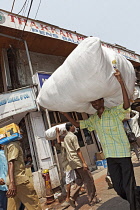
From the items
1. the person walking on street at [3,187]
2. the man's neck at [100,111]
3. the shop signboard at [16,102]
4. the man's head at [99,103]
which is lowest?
the person walking on street at [3,187]

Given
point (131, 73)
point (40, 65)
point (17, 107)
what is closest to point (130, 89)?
point (131, 73)

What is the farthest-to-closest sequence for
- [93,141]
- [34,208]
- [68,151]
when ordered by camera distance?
[93,141]
[68,151]
[34,208]

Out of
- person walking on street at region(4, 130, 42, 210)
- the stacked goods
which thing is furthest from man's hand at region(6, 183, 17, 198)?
the stacked goods

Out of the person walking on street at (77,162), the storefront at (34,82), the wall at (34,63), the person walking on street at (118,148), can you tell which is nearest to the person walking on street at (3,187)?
the person walking on street at (77,162)

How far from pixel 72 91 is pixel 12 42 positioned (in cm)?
621

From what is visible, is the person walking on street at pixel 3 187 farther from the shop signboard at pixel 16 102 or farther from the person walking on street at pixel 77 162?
the shop signboard at pixel 16 102

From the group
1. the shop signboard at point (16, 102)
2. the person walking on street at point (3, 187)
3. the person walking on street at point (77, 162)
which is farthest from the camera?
the shop signboard at point (16, 102)

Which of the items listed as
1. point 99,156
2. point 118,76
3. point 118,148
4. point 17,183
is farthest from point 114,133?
point 99,156

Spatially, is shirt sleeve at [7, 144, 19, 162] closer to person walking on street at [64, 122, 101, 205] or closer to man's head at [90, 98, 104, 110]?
man's head at [90, 98, 104, 110]

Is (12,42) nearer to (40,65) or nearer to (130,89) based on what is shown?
(40,65)

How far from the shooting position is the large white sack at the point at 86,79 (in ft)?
5.08

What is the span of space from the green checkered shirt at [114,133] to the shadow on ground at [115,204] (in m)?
0.90

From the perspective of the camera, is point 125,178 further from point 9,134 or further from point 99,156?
point 99,156

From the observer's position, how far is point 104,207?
8.25ft
